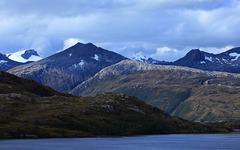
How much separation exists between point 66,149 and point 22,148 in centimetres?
2201

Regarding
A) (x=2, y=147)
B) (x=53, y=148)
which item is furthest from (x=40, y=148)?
(x=2, y=147)

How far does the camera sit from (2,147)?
19338 centimetres

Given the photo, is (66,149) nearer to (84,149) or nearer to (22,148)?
(84,149)

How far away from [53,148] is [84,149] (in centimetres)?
1635

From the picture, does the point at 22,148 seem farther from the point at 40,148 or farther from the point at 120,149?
the point at 120,149

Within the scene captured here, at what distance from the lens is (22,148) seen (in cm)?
19150

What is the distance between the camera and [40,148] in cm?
19725

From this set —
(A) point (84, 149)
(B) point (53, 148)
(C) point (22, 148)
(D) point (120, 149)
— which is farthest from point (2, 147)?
(D) point (120, 149)

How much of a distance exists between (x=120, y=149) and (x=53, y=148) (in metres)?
34.9

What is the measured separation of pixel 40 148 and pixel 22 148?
9.81 m

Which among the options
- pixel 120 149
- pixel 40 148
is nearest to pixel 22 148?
pixel 40 148

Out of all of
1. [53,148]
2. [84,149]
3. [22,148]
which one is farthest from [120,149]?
[22,148]

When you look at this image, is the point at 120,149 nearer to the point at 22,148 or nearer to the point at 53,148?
the point at 53,148

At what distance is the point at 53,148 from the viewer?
648ft
